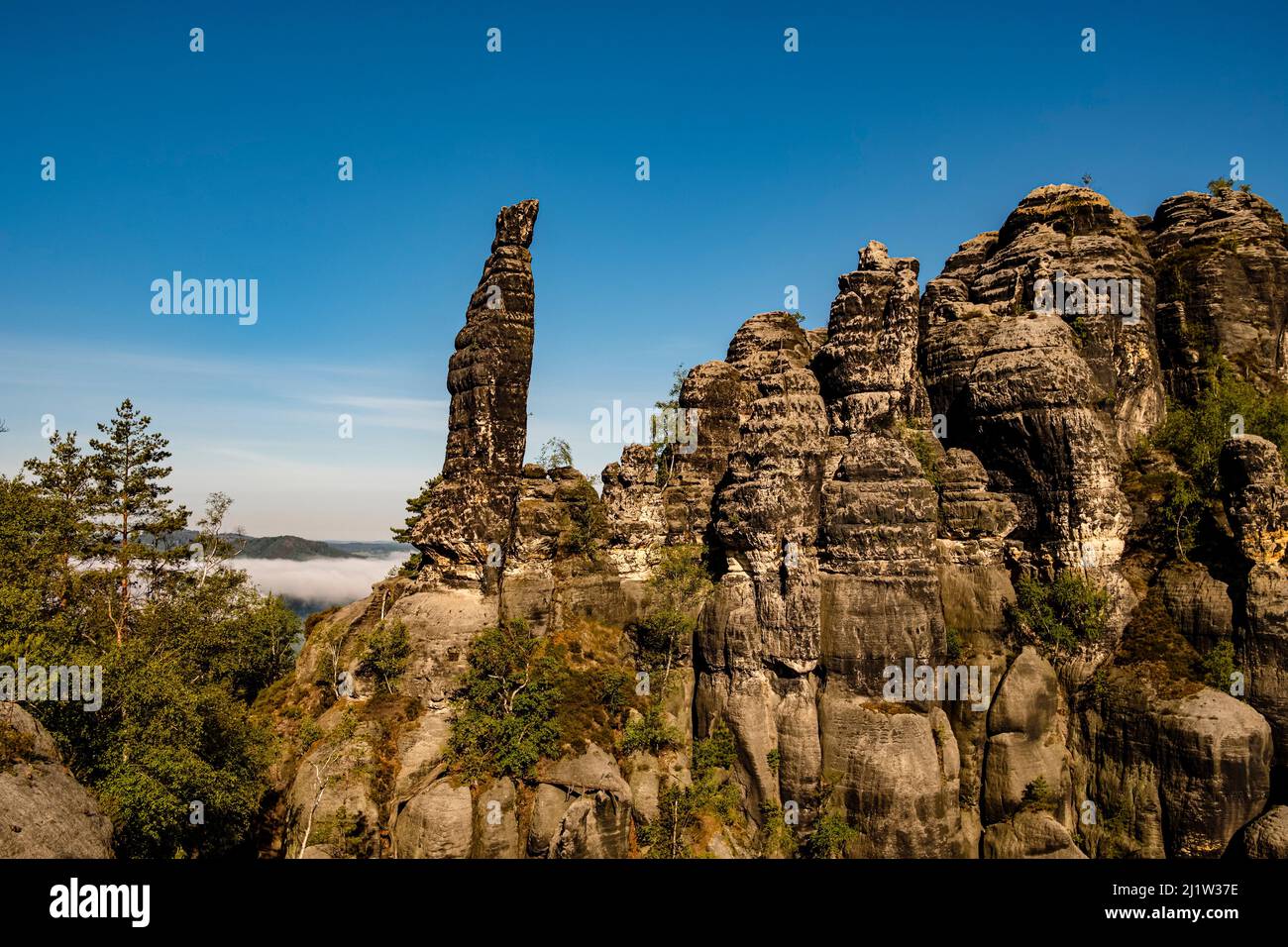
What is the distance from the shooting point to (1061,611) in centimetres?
4097

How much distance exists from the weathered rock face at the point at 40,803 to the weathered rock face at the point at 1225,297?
59226 millimetres

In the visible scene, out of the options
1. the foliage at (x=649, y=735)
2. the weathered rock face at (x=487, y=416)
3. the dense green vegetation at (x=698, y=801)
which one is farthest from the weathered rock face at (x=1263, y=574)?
the weathered rock face at (x=487, y=416)

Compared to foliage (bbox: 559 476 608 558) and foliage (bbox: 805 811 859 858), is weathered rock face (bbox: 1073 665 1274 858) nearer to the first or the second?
foliage (bbox: 805 811 859 858)

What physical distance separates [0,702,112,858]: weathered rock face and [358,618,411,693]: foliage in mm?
13375

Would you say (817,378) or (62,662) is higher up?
(817,378)

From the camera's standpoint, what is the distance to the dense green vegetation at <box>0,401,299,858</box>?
2491 cm

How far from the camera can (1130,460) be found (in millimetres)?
46312

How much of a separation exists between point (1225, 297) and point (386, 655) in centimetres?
5485

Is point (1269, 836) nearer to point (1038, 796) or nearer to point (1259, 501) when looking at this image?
point (1038, 796)

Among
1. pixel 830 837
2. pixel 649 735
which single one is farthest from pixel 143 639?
pixel 830 837

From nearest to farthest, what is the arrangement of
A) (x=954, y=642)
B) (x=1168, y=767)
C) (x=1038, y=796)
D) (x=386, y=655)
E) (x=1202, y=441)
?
(x=386, y=655), (x=1168, y=767), (x=1038, y=796), (x=954, y=642), (x=1202, y=441)

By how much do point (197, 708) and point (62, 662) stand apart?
488cm
